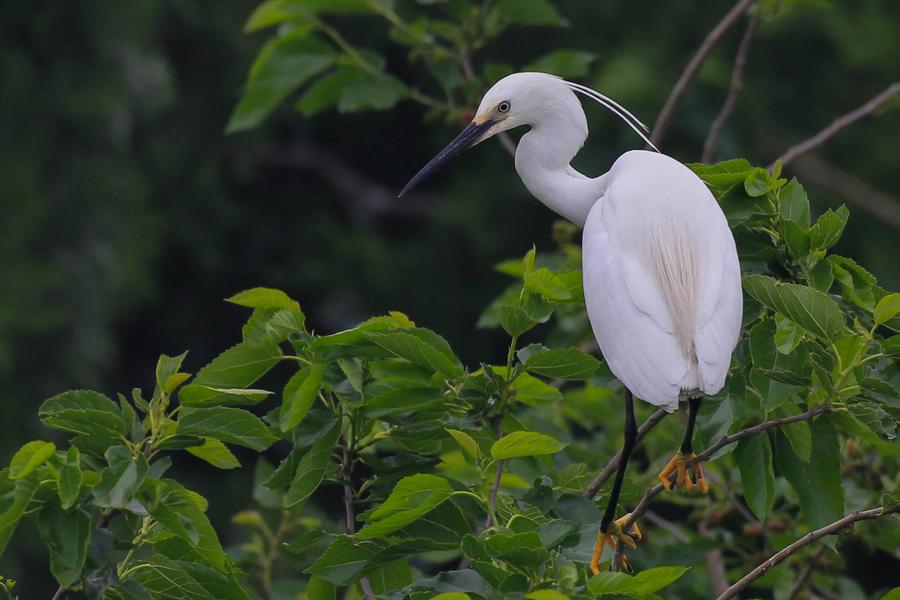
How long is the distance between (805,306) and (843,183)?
24.1ft

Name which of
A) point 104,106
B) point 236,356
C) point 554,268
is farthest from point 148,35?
point 236,356

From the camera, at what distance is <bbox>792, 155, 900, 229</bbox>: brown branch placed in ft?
28.4

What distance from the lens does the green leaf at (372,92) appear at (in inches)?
145

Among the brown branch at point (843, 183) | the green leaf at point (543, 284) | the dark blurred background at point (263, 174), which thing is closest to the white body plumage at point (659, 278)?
the green leaf at point (543, 284)

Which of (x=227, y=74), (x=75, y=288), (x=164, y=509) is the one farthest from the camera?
(x=227, y=74)

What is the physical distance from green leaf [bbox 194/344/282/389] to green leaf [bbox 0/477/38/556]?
1.18 ft

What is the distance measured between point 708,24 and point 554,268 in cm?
704

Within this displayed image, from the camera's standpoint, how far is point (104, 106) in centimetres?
816

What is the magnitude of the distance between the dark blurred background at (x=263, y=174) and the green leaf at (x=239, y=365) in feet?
17.3

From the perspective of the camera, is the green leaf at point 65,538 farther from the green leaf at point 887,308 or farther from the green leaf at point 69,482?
the green leaf at point 887,308

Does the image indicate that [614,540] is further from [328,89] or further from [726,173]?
[328,89]

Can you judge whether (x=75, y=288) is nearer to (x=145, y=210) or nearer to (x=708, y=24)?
(x=145, y=210)

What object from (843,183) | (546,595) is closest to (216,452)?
(546,595)

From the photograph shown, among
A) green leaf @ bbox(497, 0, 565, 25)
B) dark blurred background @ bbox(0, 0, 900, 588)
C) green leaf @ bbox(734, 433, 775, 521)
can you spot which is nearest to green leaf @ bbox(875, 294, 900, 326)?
green leaf @ bbox(734, 433, 775, 521)
